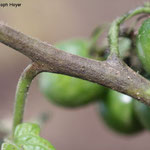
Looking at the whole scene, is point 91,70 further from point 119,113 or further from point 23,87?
point 119,113

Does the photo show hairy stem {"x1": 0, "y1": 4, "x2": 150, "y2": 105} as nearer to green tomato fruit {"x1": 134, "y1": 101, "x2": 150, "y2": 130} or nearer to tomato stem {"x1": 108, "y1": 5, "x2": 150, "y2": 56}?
tomato stem {"x1": 108, "y1": 5, "x2": 150, "y2": 56}

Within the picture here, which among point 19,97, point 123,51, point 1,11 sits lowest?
point 19,97

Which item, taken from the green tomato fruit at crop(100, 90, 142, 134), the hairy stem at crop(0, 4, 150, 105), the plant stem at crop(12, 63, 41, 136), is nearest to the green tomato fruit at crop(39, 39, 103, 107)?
the green tomato fruit at crop(100, 90, 142, 134)

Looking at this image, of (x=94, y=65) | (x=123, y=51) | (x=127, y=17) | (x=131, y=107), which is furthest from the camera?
(x=131, y=107)

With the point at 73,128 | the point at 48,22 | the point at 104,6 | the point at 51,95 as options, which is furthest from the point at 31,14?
the point at 51,95

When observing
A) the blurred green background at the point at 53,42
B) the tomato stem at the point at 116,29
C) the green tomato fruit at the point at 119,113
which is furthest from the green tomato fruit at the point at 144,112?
the blurred green background at the point at 53,42

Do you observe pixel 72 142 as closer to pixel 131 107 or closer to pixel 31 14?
pixel 31 14

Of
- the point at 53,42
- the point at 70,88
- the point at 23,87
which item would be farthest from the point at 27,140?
the point at 53,42
